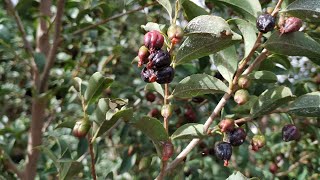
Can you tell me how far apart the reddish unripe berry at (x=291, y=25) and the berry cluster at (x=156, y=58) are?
0.23m

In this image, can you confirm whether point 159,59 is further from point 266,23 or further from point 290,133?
point 290,133

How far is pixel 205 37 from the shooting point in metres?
0.99

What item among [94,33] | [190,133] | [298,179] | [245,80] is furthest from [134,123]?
[94,33]

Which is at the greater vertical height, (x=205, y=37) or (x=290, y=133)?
(x=205, y=37)

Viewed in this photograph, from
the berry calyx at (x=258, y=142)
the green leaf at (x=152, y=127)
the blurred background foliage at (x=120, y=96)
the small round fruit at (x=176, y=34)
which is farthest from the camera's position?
the blurred background foliage at (x=120, y=96)

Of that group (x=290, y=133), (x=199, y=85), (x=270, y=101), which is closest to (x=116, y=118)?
(x=199, y=85)

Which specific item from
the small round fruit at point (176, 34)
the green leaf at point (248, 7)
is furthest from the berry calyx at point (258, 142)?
the small round fruit at point (176, 34)

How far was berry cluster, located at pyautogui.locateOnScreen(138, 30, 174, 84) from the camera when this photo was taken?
0.95 m

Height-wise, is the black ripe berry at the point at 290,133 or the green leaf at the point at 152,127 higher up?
the green leaf at the point at 152,127

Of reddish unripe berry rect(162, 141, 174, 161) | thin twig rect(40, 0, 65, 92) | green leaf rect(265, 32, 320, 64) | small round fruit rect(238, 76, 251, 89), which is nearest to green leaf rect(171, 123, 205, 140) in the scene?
reddish unripe berry rect(162, 141, 174, 161)

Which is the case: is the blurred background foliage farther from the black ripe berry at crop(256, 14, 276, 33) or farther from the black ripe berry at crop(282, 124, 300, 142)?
the black ripe berry at crop(256, 14, 276, 33)

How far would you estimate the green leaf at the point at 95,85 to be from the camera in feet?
3.75

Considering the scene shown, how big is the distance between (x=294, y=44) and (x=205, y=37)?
180mm

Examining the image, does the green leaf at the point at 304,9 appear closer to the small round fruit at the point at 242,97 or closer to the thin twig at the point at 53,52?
the small round fruit at the point at 242,97
